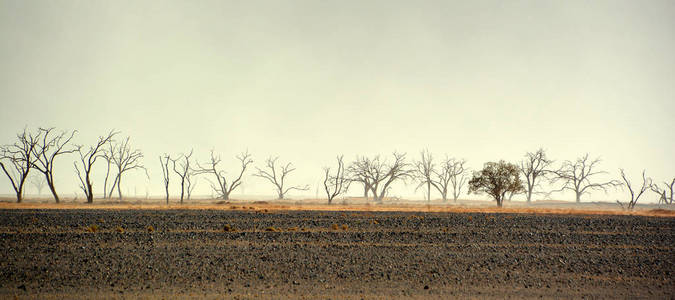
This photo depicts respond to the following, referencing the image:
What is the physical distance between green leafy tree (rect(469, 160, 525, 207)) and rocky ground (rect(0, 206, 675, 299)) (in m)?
26.6

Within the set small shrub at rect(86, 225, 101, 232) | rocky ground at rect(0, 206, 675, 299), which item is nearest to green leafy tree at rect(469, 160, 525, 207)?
rocky ground at rect(0, 206, 675, 299)

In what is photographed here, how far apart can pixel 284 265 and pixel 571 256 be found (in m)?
10.2

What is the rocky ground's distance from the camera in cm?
951

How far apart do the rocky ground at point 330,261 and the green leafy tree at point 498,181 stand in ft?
87.3

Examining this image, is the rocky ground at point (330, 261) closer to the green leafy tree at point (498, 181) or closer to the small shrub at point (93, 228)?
the small shrub at point (93, 228)

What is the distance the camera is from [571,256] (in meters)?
12.9

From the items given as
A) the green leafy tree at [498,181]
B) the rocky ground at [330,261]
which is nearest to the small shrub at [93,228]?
the rocky ground at [330,261]

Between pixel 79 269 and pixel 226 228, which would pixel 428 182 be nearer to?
pixel 226 228

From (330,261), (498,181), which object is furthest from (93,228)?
(498,181)

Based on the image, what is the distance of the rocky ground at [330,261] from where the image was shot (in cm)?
951

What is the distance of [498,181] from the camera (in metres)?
44.9

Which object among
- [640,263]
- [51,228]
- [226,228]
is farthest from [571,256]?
[51,228]

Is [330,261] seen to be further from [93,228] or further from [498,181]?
[498,181]

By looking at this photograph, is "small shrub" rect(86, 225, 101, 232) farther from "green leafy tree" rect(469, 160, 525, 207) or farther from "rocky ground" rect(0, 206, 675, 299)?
"green leafy tree" rect(469, 160, 525, 207)
